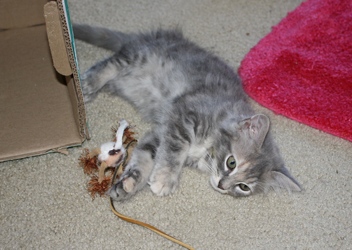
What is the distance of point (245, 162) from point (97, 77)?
2.50 feet

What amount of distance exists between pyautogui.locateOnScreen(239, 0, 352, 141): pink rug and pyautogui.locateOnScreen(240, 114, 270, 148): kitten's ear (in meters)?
0.42

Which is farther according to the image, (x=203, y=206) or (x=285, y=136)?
(x=285, y=136)

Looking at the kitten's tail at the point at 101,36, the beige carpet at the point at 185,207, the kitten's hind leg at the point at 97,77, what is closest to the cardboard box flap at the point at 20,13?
the kitten's tail at the point at 101,36

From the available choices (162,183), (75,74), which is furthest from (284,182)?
(75,74)

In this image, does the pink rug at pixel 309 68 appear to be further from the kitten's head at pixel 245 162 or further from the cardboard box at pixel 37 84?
the cardboard box at pixel 37 84

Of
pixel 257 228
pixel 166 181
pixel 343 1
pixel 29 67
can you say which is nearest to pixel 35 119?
pixel 29 67

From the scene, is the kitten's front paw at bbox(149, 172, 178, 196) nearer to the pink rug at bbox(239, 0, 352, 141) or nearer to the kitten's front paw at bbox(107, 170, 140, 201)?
the kitten's front paw at bbox(107, 170, 140, 201)

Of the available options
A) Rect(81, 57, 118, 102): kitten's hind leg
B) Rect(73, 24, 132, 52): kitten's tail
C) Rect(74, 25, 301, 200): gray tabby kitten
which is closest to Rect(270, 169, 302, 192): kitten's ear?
Rect(74, 25, 301, 200): gray tabby kitten

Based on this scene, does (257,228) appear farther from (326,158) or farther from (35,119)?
(35,119)

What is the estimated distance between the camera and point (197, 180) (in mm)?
1671

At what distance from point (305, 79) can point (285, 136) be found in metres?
0.33

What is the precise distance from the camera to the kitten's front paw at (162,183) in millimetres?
1553

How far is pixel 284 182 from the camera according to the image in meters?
1.55

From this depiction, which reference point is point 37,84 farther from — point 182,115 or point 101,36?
point 182,115
